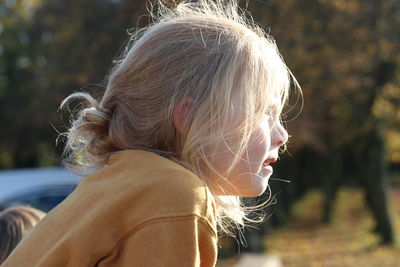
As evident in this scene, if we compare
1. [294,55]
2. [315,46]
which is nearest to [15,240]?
[294,55]

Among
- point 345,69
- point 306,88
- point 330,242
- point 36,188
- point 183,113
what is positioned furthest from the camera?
point 330,242

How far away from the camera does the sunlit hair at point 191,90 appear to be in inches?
63.7

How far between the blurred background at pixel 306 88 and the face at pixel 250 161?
4695 mm

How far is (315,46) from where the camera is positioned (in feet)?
36.2

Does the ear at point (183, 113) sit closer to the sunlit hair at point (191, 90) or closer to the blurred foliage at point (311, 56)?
the sunlit hair at point (191, 90)

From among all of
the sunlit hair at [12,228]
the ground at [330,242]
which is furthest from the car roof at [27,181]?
the ground at [330,242]

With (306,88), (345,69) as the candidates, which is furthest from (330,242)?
(306,88)

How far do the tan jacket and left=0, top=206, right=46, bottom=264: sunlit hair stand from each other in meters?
1.30

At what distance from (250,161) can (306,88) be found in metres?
9.66

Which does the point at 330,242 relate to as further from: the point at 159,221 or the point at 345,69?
the point at 159,221

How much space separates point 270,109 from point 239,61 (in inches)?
6.5

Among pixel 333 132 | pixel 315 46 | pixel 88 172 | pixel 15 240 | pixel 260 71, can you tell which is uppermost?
pixel 260 71

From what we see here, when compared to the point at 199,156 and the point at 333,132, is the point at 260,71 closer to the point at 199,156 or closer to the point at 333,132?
the point at 199,156

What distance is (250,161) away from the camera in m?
1.68
